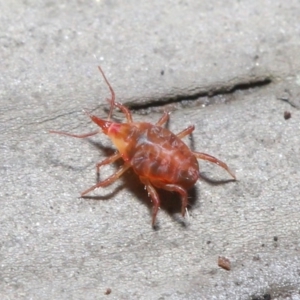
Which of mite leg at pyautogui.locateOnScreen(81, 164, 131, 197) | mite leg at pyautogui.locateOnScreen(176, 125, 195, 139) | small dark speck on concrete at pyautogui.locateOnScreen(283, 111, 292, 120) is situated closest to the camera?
mite leg at pyautogui.locateOnScreen(81, 164, 131, 197)

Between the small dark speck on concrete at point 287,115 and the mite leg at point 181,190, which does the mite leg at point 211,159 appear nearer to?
the mite leg at point 181,190

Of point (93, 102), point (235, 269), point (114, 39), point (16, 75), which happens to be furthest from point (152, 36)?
point (235, 269)

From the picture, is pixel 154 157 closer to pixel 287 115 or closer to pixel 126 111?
pixel 126 111

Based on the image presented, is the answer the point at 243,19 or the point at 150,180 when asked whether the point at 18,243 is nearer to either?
the point at 150,180

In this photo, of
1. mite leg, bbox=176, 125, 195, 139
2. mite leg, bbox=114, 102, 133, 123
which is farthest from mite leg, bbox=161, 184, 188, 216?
mite leg, bbox=114, 102, 133, 123

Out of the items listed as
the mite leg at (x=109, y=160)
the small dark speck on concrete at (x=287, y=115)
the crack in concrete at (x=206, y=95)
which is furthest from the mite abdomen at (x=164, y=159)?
the small dark speck on concrete at (x=287, y=115)

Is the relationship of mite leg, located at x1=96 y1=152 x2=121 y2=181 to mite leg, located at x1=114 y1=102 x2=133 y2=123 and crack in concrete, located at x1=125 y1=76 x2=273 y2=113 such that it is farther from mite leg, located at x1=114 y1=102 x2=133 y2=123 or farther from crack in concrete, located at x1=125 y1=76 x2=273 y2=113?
crack in concrete, located at x1=125 y1=76 x2=273 y2=113
